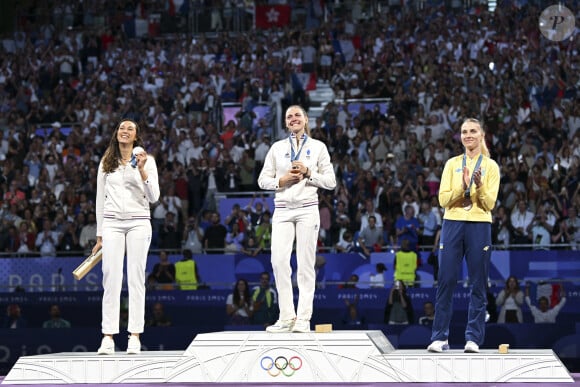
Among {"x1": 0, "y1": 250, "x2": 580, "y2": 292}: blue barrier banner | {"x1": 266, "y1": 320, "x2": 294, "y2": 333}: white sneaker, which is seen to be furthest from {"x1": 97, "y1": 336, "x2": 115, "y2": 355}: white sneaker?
{"x1": 0, "y1": 250, "x2": 580, "y2": 292}: blue barrier banner

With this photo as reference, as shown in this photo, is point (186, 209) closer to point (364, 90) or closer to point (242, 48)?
point (364, 90)

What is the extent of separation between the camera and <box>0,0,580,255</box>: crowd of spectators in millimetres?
18891

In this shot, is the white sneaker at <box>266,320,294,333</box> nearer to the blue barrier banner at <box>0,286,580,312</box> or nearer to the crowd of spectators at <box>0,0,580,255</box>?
the blue barrier banner at <box>0,286,580,312</box>

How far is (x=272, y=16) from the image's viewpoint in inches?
1136

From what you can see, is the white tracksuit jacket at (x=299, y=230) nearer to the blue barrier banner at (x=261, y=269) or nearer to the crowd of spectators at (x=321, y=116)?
the blue barrier banner at (x=261, y=269)

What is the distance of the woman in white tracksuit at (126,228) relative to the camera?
10.3m

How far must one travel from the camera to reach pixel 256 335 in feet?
32.4

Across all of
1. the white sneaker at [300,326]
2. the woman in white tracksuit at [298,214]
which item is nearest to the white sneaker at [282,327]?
the woman in white tracksuit at [298,214]

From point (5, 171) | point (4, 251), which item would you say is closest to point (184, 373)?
point (4, 251)

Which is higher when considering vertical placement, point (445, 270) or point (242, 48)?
point (242, 48)

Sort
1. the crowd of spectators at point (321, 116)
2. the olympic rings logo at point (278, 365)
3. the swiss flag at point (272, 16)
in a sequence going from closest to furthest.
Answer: the olympic rings logo at point (278, 365) → the crowd of spectators at point (321, 116) → the swiss flag at point (272, 16)

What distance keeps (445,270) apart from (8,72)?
743 inches

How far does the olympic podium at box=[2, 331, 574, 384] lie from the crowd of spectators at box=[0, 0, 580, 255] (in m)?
8.30

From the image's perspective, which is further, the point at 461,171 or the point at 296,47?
the point at 296,47
